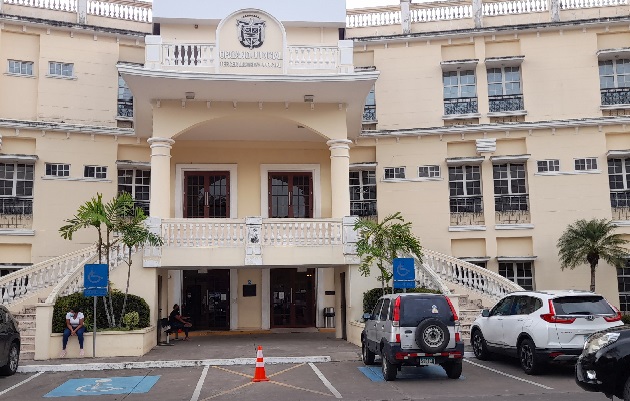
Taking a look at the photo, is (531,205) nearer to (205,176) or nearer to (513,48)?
(513,48)

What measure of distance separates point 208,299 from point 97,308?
23.0 ft

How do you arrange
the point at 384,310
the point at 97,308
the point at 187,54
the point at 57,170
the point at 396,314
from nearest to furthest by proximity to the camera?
the point at 396,314, the point at 384,310, the point at 97,308, the point at 187,54, the point at 57,170

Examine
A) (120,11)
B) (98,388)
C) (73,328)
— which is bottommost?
(98,388)

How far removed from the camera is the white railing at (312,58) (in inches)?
773

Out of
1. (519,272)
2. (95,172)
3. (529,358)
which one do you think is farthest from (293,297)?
(529,358)

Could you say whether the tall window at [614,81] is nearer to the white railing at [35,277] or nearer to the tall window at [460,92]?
the tall window at [460,92]

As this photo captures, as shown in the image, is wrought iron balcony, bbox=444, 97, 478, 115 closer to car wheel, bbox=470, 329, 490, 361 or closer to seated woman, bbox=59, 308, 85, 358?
car wheel, bbox=470, 329, 490, 361

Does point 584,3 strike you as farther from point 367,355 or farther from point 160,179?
point 367,355

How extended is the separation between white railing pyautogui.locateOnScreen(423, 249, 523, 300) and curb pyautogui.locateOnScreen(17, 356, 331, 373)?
660 cm

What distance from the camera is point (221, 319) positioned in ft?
79.3

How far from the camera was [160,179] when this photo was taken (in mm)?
19406

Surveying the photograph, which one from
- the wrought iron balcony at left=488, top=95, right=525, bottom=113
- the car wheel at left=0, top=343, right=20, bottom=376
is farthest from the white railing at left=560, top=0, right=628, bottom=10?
the car wheel at left=0, top=343, right=20, bottom=376

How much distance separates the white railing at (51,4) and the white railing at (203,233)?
12790 mm

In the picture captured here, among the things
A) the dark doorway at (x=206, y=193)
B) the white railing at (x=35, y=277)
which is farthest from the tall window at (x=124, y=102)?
the white railing at (x=35, y=277)
